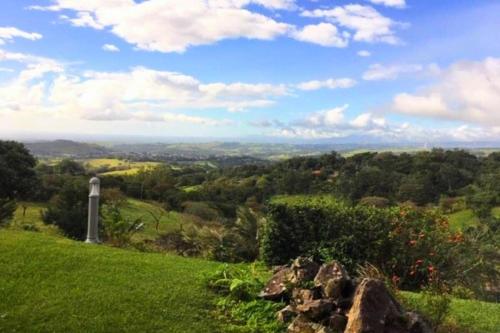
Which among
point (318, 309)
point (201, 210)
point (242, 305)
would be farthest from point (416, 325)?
point (201, 210)

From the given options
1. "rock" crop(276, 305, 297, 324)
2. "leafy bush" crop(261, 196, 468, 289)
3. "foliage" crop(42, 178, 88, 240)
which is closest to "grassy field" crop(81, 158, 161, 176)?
"foliage" crop(42, 178, 88, 240)

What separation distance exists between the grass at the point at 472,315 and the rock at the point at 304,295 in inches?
52.6

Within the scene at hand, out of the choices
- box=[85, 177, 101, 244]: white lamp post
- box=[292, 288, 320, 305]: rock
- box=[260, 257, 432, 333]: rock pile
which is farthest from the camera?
box=[85, 177, 101, 244]: white lamp post

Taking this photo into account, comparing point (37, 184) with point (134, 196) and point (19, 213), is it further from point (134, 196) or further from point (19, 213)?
point (134, 196)

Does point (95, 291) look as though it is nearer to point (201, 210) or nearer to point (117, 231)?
point (117, 231)

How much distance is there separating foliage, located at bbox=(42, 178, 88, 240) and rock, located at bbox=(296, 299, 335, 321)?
14.9 m

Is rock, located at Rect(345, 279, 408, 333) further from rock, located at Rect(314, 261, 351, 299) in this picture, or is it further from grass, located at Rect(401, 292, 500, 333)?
grass, located at Rect(401, 292, 500, 333)

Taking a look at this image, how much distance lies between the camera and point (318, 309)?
5.95 meters

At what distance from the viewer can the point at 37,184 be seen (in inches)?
1324

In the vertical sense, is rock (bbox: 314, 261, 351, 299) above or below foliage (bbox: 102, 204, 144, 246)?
above

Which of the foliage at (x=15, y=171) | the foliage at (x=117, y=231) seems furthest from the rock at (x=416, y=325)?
the foliage at (x=15, y=171)

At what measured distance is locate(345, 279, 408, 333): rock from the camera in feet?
17.4

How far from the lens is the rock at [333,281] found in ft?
20.2

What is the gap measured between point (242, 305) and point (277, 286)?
0.56 m
